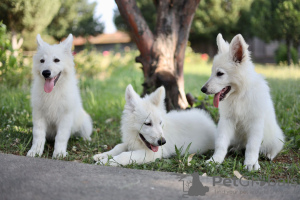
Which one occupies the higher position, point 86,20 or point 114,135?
point 86,20

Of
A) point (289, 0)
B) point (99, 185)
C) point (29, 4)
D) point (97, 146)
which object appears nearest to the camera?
point (99, 185)

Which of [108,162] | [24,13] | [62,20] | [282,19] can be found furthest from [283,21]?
[62,20]

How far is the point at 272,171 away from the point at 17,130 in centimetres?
361

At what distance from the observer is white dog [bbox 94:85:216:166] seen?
3336mm

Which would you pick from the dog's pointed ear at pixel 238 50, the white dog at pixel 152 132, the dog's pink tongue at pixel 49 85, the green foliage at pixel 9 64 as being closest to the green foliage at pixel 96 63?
the green foliage at pixel 9 64

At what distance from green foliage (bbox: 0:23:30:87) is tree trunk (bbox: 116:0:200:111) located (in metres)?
2.22

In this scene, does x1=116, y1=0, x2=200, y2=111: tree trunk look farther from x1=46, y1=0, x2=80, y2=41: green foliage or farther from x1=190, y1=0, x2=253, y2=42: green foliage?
x1=190, y1=0, x2=253, y2=42: green foliage

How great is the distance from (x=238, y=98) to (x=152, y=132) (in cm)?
109

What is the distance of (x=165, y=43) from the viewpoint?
5.37 m

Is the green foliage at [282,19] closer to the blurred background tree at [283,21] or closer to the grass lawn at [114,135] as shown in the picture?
the blurred background tree at [283,21]

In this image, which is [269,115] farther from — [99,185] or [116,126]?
[116,126]

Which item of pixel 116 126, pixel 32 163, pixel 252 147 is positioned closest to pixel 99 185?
pixel 32 163

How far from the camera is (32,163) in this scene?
9.55 feet

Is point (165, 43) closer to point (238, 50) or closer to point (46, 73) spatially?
point (238, 50)
